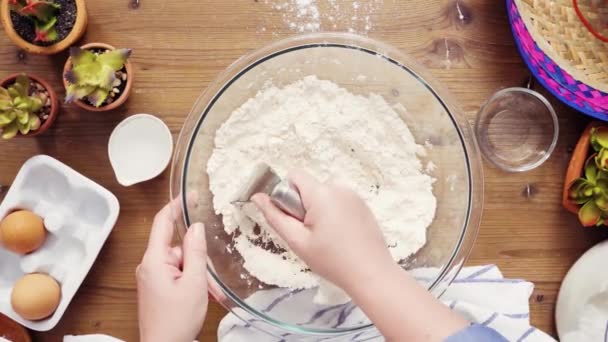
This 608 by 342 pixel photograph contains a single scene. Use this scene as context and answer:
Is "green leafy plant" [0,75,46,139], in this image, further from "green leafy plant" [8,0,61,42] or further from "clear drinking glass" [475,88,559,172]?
"clear drinking glass" [475,88,559,172]

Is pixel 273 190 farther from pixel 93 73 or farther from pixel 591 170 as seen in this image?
pixel 591 170

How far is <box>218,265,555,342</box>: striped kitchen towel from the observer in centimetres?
94

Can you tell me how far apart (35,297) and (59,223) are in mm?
121

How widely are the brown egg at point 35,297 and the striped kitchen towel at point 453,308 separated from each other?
0.26 meters

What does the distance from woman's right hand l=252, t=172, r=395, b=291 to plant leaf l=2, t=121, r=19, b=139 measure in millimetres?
438

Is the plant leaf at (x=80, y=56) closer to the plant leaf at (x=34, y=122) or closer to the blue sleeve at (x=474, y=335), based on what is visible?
the plant leaf at (x=34, y=122)

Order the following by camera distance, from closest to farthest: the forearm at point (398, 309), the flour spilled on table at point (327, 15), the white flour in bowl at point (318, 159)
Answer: the forearm at point (398, 309), the white flour in bowl at point (318, 159), the flour spilled on table at point (327, 15)

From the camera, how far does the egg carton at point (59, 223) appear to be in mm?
1000

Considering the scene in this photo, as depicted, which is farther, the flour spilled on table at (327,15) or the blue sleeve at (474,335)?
the flour spilled on table at (327,15)

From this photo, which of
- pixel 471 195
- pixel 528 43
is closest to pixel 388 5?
pixel 528 43

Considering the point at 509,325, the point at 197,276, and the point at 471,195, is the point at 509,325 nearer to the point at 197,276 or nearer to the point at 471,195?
the point at 471,195

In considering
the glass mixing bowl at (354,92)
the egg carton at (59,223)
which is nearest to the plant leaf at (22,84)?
the egg carton at (59,223)

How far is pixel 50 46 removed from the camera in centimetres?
99

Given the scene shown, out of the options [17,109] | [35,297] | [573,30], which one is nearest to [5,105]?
[17,109]
